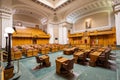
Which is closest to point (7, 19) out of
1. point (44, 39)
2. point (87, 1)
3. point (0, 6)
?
point (0, 6)

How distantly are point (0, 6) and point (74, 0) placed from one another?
10.8 meters

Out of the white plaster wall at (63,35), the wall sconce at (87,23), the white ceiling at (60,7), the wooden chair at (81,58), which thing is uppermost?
the white ceiling at (60,7)

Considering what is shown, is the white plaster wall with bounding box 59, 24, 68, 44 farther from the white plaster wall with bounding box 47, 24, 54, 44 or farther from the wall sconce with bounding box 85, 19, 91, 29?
the wall sconce with bounding box 85, 19, 91, 29

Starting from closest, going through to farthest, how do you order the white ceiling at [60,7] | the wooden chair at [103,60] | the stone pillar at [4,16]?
the wooden chair at [103,60]
the stone pillar at [4,16]
the white ceiling at [60,7]

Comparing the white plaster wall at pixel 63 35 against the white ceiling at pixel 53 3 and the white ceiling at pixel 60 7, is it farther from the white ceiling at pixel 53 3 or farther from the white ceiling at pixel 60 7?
the white ceiling at pixel 53 3

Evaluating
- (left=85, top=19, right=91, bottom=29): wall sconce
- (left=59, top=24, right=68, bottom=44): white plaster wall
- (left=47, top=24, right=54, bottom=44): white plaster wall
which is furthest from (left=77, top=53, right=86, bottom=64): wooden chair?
(left=85, top=19, right=91, bottom=29): wall sconce

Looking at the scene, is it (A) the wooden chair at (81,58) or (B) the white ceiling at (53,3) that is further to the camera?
(B) the white ceiling at (53,3)

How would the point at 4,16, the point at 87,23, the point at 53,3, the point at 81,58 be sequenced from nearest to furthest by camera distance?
the point at 81,58 < the point at 4,16 < the point at 53,3 < the point at 87,23

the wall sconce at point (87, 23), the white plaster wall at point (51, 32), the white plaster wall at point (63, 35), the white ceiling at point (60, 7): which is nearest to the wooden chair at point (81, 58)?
the white ceiling at point (60, 7)

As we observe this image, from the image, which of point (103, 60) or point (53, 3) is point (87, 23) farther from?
point (103, 60)

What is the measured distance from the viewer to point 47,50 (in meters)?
9.47

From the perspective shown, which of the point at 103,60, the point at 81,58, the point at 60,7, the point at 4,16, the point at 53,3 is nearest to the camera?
the point at 103,60

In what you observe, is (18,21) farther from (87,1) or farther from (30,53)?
(87,1)

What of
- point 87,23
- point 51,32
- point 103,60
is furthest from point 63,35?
point 103,60
